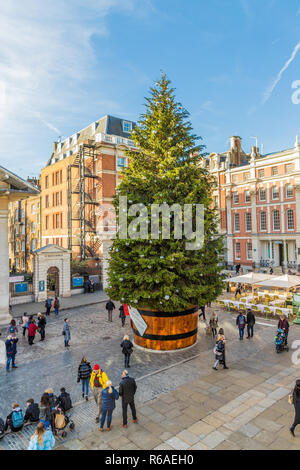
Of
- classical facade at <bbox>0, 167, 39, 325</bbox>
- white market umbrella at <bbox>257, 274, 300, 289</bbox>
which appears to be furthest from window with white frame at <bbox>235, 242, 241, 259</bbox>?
classical facade at <bbox>0, 167, 39, 325</bbox>

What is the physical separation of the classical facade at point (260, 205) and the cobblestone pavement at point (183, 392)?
27.6 metres

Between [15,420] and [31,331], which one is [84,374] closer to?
[15,420]

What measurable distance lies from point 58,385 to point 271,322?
40.8ft

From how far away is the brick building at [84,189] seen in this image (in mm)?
33812

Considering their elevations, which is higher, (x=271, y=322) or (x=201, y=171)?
(x=201, y=171)

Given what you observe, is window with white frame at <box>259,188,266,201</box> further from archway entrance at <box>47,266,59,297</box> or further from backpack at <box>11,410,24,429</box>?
backpack at <box>11,410,24,429</box>

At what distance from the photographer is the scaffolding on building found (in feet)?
112

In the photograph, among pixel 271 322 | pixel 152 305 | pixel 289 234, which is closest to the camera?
pixel 152 305

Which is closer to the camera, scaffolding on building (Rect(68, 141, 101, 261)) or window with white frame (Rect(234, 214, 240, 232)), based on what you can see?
scaffolding on building (Rect(68, 141, 101, 261))

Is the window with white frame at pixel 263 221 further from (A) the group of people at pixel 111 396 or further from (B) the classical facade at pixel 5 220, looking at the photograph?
(A) the group of people at pixel 111 396

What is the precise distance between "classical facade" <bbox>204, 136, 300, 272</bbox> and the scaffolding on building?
18.0m

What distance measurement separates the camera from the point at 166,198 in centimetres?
1212
